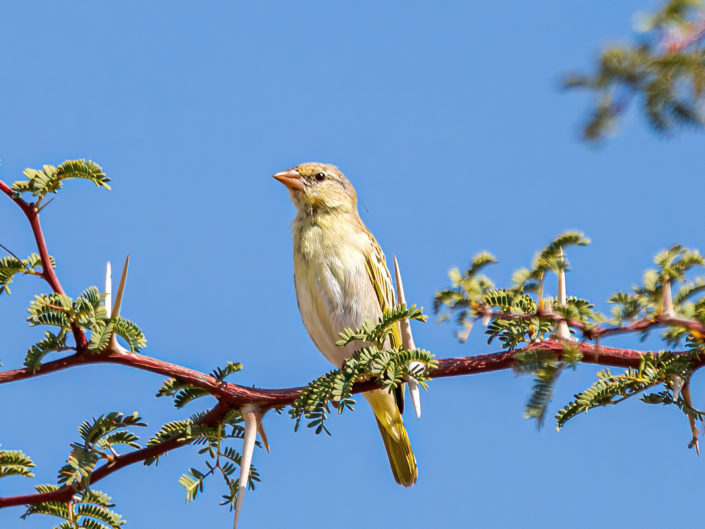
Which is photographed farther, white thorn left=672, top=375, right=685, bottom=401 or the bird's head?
the bird's head

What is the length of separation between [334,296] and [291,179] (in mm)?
1263

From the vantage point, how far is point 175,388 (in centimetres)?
358

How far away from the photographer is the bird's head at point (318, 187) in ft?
20.8

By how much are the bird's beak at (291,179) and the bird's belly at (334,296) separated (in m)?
0.80

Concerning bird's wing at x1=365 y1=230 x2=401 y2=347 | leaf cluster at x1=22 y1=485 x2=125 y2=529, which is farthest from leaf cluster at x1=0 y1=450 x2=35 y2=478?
bird's wing at x1=365 y1=230 x2=401 y2=347

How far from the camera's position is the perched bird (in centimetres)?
564

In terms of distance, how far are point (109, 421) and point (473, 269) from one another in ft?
5.24

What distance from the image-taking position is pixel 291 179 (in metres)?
6.49

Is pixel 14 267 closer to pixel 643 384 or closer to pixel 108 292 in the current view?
pixel 108 292

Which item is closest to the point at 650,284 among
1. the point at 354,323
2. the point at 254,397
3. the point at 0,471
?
the point at 254,397

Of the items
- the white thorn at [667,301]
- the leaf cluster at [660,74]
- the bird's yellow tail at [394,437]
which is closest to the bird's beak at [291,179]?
the bird's yellow tail at [394,437]

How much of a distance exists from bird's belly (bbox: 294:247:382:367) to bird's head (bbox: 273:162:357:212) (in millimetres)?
620

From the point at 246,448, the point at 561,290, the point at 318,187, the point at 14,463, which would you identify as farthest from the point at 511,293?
the point at 318,187

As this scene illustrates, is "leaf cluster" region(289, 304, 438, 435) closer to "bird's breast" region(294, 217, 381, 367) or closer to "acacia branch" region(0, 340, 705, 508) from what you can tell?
"acacia branch" region(0, 340, 705, 508)
